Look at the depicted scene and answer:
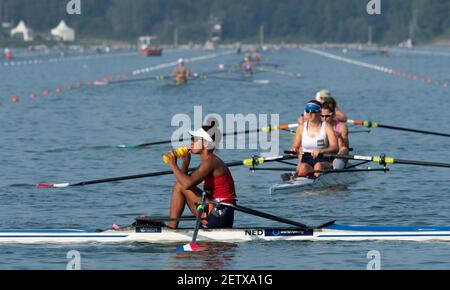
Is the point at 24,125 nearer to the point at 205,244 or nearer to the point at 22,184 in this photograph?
the point at 22,184

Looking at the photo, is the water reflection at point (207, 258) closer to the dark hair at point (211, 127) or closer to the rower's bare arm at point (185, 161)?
the rower's bare arm at point (185, 161)

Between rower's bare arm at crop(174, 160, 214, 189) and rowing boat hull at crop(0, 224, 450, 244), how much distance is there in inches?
36.4

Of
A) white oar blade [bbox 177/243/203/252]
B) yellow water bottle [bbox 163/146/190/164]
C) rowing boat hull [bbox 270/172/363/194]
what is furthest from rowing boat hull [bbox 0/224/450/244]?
rowing boat hull [bbox 270/172/363/194]

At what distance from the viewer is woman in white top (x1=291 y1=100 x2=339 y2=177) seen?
25.1 m

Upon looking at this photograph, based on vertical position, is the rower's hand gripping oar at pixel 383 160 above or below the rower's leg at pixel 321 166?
above

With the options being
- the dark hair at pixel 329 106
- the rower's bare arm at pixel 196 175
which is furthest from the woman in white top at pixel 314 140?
the rower's bare arm at pixel 196 175

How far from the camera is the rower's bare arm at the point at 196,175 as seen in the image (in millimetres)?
19109

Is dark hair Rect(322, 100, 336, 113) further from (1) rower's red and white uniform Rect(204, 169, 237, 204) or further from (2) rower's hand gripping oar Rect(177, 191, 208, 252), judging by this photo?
(2) rower's hand gripping oar Rect(177, 191, 208, 252)

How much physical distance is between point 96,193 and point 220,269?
8632 millimetres

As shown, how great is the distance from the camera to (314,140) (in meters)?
25.3

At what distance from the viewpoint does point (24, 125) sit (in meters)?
46.0

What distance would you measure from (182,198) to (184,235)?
60 centimetres

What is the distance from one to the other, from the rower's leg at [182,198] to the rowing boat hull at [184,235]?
1.06 feet
